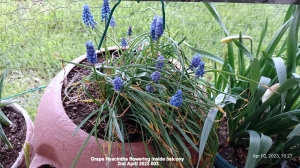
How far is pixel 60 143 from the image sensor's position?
0.78m

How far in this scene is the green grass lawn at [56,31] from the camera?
59.7 inches

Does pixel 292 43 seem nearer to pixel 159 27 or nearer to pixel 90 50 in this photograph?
pixel 159 27

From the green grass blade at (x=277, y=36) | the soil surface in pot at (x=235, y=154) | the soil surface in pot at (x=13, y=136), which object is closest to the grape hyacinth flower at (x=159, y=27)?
the green grass blade at (x=277, y=36)

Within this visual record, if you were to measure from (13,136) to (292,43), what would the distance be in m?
0.90

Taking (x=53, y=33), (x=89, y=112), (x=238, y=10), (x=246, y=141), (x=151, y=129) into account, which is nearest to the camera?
(x=151, y=129)

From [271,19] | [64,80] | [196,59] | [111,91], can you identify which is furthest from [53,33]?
[271,19]

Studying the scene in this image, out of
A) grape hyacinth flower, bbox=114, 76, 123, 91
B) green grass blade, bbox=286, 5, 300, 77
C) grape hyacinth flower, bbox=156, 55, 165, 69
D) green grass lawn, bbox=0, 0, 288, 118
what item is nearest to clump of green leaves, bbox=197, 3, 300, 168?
green grass blade, bbox=286, 5, 300, 77

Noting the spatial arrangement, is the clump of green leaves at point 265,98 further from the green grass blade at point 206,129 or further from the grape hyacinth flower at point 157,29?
the grape hyacinth flower at point 157,29

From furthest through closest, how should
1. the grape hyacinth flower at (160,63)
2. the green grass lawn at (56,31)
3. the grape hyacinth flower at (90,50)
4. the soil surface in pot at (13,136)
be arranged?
the green grass lawn at (56,31), the soil surface in pot at (13,136), the grape hyacinth flower at (160,63), the grape hyacinth flower at (90,50)

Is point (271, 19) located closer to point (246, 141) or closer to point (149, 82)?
point (246, 141)

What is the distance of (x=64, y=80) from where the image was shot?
90 centimetres

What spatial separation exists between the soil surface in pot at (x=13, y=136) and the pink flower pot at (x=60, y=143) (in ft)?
0.69

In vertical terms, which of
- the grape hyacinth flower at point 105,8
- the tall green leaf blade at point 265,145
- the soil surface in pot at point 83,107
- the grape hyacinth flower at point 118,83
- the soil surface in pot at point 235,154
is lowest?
the soil surface in pot at point 235,154

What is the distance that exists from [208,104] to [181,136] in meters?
0.10
